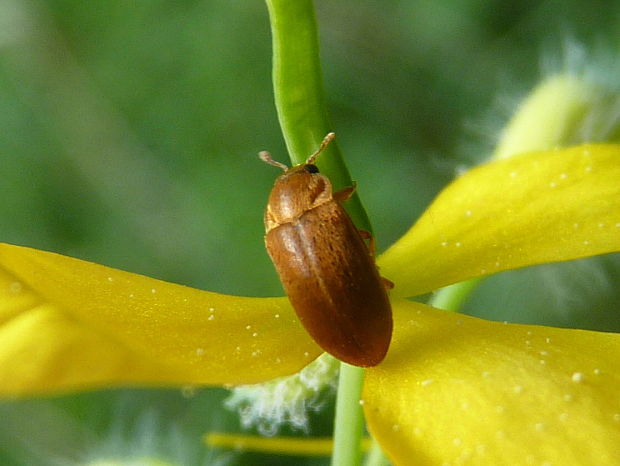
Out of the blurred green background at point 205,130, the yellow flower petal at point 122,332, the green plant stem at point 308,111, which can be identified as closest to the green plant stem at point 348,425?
the green plant stem at point 308,111

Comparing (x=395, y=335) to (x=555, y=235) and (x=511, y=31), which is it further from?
(x=511, y=31)

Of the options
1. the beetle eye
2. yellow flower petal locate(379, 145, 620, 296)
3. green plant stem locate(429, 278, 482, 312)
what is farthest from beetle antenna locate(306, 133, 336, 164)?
green plant stem locate(429, 278, 482, 312)

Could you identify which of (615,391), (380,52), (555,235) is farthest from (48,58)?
(615,391)

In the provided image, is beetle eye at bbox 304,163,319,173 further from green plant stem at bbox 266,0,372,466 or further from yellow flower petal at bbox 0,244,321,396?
yellow flower petal at bbox 0,244,321,396

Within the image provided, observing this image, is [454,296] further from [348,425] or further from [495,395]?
[495,395]

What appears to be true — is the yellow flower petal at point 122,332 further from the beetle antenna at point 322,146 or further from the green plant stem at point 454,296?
the green plant stem at point 454,296

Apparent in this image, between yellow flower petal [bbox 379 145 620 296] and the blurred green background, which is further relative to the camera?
the blurred green background

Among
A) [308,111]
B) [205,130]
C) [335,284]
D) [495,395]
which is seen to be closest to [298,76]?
[308,111]
